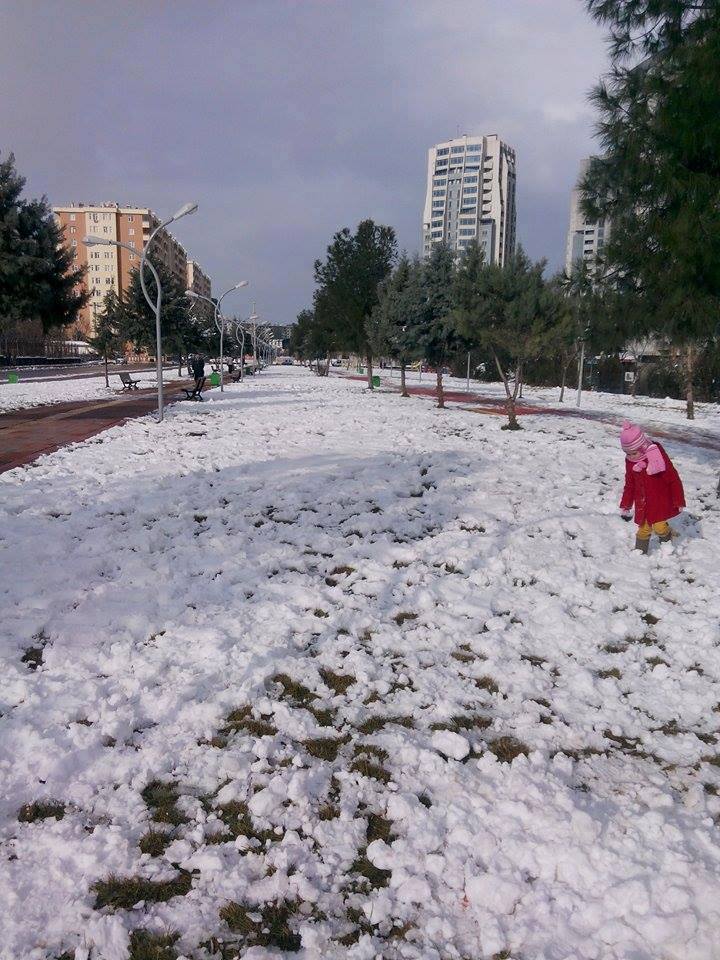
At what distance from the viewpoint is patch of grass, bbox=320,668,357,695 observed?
12.9 feet

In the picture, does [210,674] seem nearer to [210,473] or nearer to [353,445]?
[210,473]

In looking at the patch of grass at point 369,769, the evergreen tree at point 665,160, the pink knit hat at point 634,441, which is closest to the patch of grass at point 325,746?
the patch of grass at point 369,769

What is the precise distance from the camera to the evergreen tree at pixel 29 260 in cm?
1872

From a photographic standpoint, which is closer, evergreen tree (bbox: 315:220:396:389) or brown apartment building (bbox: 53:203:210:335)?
evergreen tree (bbox: 315:220:396:389)

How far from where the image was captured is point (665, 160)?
6.81 metres

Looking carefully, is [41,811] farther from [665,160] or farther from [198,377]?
[198,377]

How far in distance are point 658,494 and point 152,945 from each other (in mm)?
5701

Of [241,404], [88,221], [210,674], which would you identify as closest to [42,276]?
[241,404]

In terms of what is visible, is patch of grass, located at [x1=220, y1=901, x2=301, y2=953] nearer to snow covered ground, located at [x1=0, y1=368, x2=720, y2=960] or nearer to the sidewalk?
snow covered ground, located at [x1=0, y1=368, x2=720, y2=960]

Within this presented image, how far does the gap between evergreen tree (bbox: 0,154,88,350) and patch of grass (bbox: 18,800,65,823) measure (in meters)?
19.7

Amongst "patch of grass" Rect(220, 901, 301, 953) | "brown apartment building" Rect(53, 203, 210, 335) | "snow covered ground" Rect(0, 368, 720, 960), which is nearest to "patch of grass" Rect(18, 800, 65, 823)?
"snow covered ground" Rect(0, 368, 720, 960)

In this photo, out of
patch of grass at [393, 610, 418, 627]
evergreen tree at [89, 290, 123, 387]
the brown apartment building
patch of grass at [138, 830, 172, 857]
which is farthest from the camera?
the brown apartment building

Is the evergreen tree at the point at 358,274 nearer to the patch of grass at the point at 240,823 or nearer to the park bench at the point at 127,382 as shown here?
the park bench at the point at 127,382

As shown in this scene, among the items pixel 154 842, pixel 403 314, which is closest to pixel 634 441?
pixel 154 842
